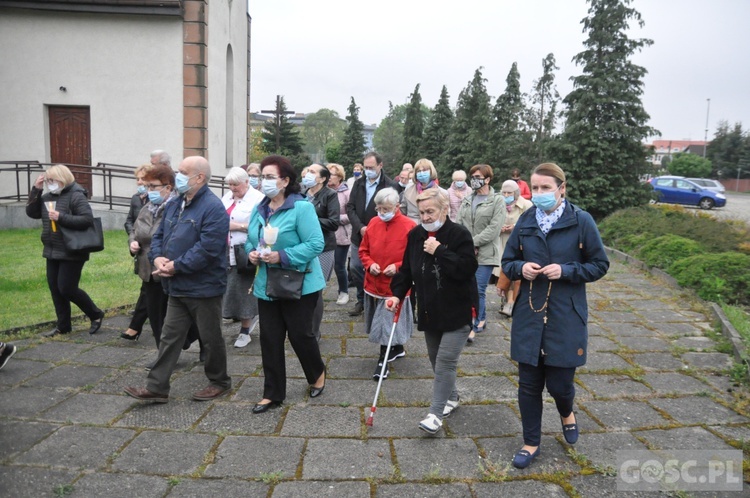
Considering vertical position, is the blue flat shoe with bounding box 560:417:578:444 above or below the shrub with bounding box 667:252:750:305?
below

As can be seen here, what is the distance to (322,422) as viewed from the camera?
14.6 ft

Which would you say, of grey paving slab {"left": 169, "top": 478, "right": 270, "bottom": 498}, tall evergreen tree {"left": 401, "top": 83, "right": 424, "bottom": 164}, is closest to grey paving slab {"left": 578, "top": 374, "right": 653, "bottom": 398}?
grey paving slab {"left": 169, "top": 478, "right": 270, "bottom": 498}

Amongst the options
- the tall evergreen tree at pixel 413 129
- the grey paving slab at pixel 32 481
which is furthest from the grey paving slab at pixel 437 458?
the tall evergreen tree at pixel 413 129

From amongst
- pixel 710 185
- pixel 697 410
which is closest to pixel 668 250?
pixel 697 410

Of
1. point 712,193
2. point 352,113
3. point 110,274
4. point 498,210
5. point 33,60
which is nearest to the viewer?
point 498,210

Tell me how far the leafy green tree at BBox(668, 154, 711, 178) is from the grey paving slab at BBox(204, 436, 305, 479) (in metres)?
56.8

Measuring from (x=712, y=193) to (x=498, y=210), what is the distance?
27.5 meters

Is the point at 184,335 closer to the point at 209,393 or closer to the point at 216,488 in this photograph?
the point at 209,393

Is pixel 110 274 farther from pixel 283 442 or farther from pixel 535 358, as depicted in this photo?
pixel 535 358

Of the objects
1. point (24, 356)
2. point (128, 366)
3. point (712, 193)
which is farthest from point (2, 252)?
point (712, 193)

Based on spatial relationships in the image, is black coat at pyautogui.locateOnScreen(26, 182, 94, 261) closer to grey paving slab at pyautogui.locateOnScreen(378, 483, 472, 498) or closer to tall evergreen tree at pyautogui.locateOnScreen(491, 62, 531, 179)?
grey paving slab at pyautogui.locateOnScreen(378, 483, 472, 498)

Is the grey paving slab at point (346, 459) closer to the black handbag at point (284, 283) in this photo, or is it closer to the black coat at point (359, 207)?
the black handbag at point (284, 283)

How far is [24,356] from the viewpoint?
5746mm

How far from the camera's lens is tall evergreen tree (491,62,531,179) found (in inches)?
1058
